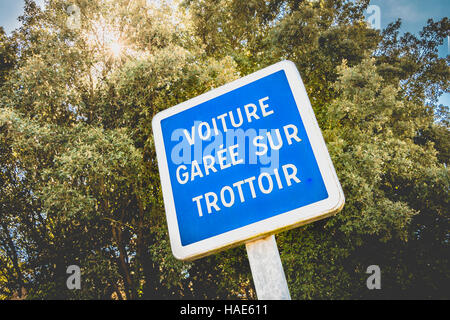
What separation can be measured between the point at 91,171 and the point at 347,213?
26.4 feet

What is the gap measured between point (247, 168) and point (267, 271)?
43 centimetres

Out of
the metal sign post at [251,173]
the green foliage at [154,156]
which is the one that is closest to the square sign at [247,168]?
the metal sign post at [251,173]

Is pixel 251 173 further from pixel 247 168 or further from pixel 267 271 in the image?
pixel 267 271

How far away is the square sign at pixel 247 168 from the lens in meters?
1.10

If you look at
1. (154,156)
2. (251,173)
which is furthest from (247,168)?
(154,156)

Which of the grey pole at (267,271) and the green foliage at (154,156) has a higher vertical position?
the green foliage at (154,156)

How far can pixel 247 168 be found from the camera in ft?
3.92

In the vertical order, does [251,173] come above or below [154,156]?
below

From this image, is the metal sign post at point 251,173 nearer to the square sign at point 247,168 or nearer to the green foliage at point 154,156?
the square sign at point 247,168

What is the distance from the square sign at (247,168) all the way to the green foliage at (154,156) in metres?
6.88

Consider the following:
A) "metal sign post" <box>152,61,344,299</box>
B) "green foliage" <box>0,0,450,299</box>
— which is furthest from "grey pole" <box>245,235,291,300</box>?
"green foliage" <box>0,0,450,299</box>

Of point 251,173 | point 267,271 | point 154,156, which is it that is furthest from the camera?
point 154,156
